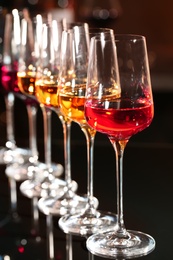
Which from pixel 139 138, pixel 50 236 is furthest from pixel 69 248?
pixel 139 138

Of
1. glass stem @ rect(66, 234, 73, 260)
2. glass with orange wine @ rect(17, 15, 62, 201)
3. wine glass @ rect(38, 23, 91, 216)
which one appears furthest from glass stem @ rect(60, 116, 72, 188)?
glass stem @ rect(66, 234, 73, 260)

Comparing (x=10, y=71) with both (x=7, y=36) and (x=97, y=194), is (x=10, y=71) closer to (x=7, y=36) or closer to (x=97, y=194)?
(x=7, y=36)

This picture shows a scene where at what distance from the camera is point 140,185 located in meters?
1.21

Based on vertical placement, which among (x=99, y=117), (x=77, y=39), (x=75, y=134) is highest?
(x=77, y=39)

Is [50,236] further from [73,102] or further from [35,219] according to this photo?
[73,102]

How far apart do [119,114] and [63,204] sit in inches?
10.2

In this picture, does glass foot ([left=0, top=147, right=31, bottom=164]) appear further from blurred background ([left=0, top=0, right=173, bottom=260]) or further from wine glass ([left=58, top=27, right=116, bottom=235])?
wine glass ([left=58, top=27, right=116, bottom=235])

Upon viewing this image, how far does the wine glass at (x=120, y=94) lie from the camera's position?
3.19ft

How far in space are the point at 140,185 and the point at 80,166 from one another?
185mm

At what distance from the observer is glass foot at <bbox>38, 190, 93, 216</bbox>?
1.14 metres

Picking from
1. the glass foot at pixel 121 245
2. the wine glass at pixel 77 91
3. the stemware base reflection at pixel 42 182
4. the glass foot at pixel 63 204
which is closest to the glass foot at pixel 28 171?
the stemware base reflection at pixel 42 182

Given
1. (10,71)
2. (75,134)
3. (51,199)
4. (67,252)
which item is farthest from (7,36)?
(75,134)

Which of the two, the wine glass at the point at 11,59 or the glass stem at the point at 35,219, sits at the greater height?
the wine glass at the point at 11,59

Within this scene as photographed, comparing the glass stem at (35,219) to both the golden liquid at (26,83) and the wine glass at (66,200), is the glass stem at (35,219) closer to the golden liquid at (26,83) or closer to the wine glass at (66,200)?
the wine glass at (66,200)
